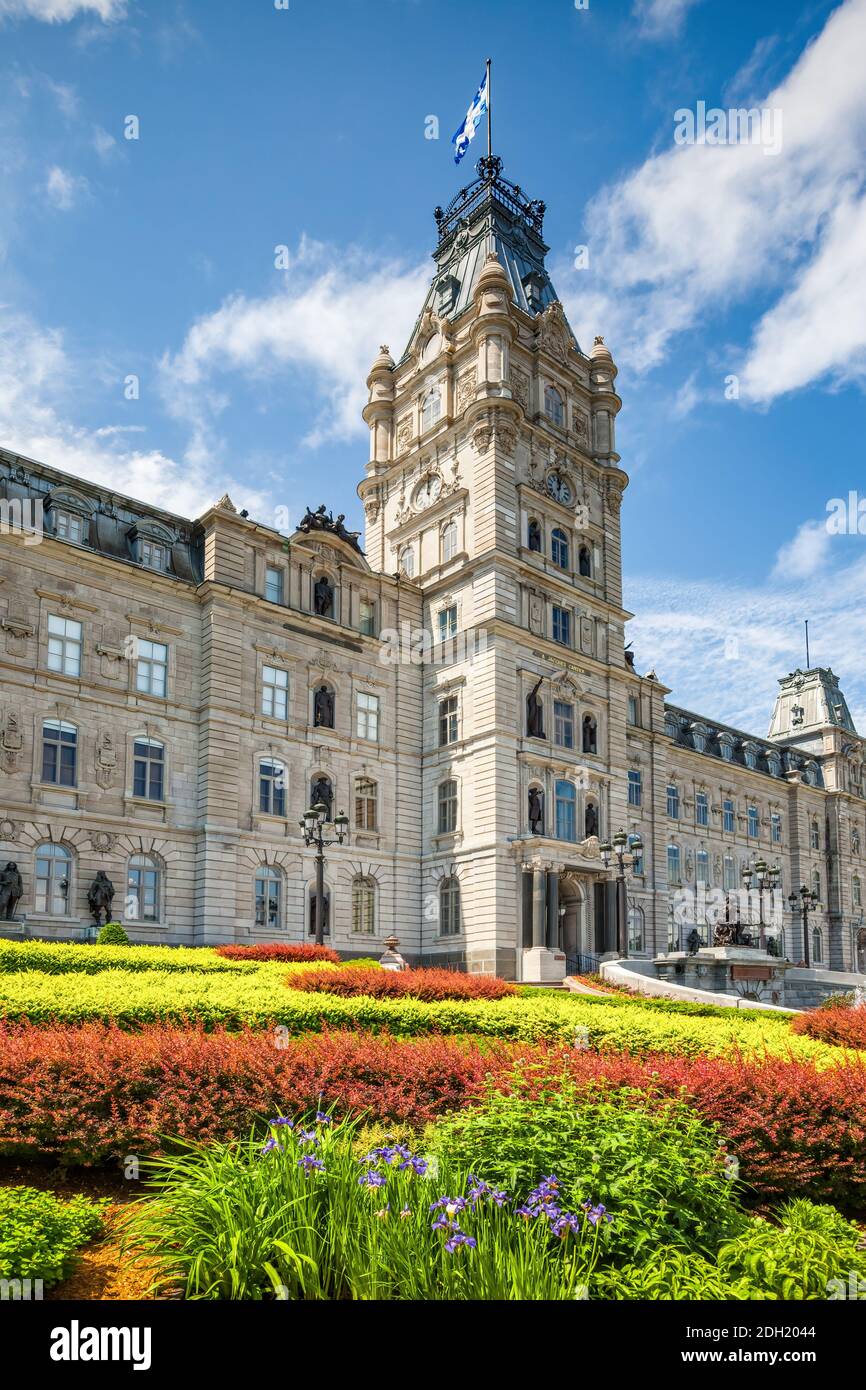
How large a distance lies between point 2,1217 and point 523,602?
1512 inches

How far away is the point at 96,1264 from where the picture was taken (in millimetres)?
7551

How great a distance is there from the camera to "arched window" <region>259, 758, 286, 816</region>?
125 ft

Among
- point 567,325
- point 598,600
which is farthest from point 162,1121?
point 567,325

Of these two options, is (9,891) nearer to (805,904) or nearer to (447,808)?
(447,808)

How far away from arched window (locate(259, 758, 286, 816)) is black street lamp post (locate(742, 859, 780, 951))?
2065 centimetres

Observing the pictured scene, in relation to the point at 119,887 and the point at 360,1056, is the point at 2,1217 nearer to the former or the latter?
the point at 360,1056

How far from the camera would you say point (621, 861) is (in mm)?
37469

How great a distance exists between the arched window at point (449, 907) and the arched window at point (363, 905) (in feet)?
9.57

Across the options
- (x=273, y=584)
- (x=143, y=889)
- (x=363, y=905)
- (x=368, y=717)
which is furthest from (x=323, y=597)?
(x=143, y=889)

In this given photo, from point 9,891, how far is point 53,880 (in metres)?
1.85

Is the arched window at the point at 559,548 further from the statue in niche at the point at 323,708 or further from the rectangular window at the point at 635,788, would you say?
the rectangular window at the point at 635,788

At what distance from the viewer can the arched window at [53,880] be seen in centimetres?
3197

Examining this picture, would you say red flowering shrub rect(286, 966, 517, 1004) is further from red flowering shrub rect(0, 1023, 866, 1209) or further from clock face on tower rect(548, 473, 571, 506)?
clock face on tower rect(548, 473, 571, 506)

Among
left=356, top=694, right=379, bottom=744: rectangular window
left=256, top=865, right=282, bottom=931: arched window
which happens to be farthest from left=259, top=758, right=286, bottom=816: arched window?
left=356, top=694, right=379, bottom=744: rectangular window
